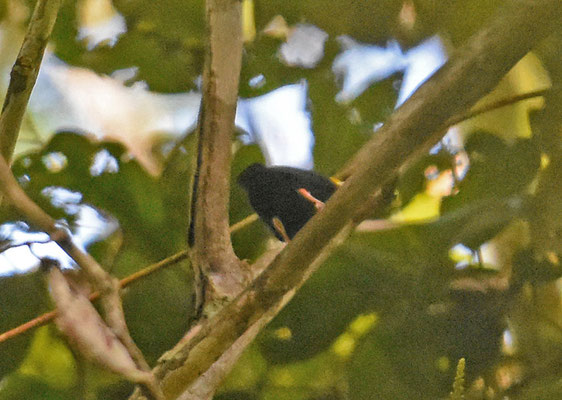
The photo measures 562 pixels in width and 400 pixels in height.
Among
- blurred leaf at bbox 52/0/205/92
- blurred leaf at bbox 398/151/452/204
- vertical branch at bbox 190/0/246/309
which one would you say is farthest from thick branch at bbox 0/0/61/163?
blurred leaf at bbox 398/151/452/204

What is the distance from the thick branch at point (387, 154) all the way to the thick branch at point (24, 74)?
46 centimetres

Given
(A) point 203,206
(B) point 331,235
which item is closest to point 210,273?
(A) point 203,206

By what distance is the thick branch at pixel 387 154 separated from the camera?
0.74m

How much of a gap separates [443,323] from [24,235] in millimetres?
846

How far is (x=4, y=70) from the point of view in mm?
1868

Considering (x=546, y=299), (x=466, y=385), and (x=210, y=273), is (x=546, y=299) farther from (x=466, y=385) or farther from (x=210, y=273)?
(x=210, y=273)

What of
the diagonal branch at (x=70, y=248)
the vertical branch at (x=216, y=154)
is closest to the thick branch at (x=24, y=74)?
the vertical branch at (x=216, y=154)

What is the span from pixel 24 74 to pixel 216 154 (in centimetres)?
33

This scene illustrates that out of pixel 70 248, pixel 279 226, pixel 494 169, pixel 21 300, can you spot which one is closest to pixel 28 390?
pixel 21 300

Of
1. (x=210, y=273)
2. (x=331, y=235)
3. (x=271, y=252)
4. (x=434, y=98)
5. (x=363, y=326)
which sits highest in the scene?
(x=434, y=98)

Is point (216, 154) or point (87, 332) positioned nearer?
point (87, 332)

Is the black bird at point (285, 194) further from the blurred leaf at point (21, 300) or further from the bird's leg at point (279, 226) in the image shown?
the blurred leaf at point (21, 300)

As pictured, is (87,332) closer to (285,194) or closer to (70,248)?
(70,248)

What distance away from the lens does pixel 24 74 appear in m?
1.11
